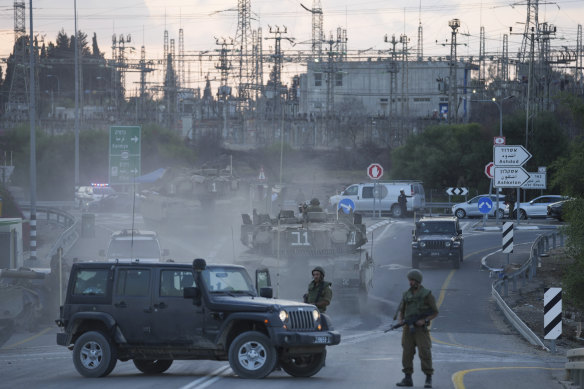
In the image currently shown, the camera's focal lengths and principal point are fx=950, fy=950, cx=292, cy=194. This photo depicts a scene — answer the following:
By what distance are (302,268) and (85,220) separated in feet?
61.3

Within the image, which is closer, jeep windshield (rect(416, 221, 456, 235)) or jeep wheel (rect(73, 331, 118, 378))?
jeep wheel (rect(73, 331, 118, 378))

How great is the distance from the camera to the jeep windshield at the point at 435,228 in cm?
3664

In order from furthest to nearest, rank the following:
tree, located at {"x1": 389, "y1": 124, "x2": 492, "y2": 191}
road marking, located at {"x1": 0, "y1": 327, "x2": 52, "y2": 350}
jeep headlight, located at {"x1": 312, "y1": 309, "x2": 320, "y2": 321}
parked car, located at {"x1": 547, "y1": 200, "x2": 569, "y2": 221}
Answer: tree, located at {"x1": 389, "y1": 124, "x2": 492, "y2": 191} < parked car, located at {"x1": 547, "y1": 200, "x2": 569, "y2": 221} < road marking, located at {"x1": 0, "y1": 327, "x2": 52, "y2": 350} < jeep headlight, located at {"x1": 312, "y1": 309, "x2": 320, "y2": 321}

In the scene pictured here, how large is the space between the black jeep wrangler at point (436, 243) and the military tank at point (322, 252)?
338 inches

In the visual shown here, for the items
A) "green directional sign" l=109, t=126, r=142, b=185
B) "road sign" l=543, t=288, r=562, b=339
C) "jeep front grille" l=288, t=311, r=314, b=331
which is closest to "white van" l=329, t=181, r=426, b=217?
"green directional sign" l=109, t=126, r=142, b=185

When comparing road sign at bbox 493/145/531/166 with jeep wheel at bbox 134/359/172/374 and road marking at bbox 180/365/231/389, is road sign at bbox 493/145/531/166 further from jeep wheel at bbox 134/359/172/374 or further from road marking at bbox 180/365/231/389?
road marking at bbox 180/365/231/389

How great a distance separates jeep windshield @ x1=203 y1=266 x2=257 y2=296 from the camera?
45.5ft

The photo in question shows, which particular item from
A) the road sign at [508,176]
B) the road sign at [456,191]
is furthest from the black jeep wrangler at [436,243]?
the road sign at [456,191]

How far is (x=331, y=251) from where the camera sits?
1041 inches

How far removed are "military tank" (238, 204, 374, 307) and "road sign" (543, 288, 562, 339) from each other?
732 centimetres

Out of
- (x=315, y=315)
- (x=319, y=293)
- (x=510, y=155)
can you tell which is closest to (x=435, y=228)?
(x=510, y=155)

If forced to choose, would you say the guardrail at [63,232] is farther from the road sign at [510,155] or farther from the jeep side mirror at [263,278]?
the road sign at [510,155]

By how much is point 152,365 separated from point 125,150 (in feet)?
80.0

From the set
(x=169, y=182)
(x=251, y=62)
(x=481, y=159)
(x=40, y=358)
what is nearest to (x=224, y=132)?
(x=251, y=62)
